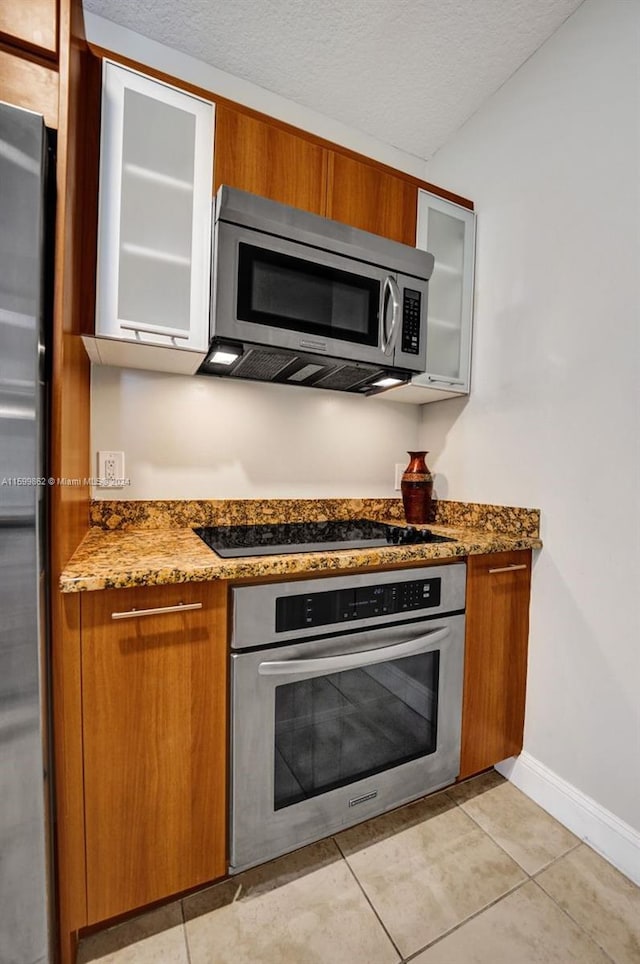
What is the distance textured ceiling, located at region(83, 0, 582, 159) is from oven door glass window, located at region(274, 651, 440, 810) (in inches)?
87.4

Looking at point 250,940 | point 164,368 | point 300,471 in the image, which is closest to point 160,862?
point 250,940

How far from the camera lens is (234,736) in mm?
1097

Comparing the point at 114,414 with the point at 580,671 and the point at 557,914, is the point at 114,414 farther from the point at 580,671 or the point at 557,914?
the point at 557,914

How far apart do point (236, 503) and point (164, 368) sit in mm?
590

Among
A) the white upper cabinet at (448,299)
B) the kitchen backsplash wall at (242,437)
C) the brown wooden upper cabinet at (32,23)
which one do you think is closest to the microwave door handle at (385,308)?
the white upper cabinet at (448,299)

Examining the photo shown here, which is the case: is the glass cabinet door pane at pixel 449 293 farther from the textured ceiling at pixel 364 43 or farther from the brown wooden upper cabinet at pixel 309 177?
the textured ceiling at pixel 364 43

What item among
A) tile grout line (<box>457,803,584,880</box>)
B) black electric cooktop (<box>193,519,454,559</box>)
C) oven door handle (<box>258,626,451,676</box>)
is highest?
black electric cooktop (<box>193,519,454,559</box>)

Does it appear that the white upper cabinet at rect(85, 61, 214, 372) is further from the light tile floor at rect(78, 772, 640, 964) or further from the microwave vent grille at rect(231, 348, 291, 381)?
the light tile floor at rect(78, 772, 640, 964)

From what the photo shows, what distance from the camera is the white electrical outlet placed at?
1523mm

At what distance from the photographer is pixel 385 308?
150 centimetres

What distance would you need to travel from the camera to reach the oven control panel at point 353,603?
3.77 ft

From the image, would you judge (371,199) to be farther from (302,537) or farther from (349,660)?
(349,660)

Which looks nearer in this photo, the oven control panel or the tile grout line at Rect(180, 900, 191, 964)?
the tile grout line at Rect(180, 900, 191, 964)

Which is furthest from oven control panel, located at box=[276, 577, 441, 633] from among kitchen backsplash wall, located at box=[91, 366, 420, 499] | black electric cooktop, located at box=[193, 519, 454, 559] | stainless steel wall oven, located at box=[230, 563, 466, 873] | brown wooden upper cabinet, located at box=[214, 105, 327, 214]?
brown wooden upper cabinet, located at box=[214, 105, 327, 214]
